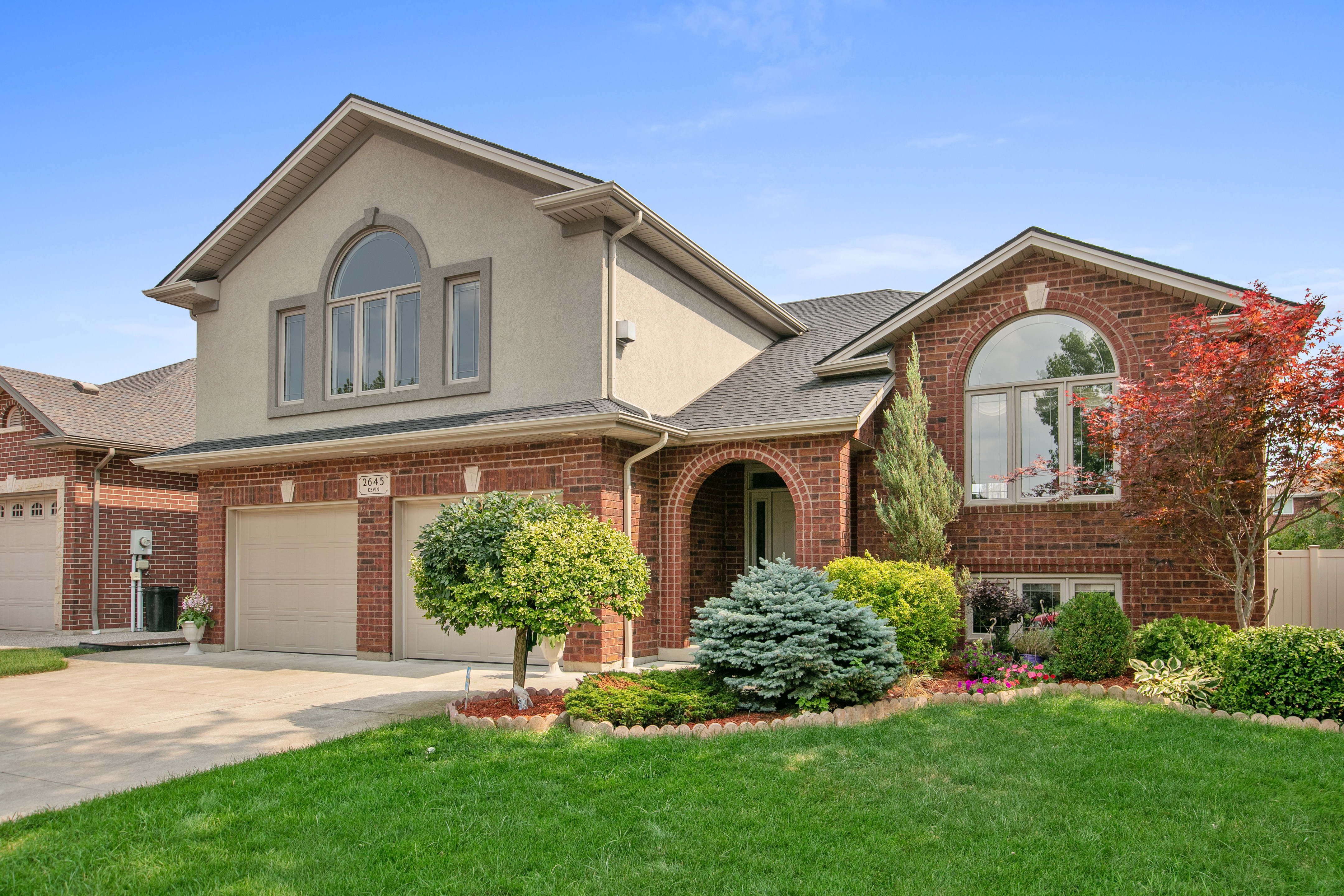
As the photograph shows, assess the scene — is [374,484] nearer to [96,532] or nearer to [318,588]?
[318,588]

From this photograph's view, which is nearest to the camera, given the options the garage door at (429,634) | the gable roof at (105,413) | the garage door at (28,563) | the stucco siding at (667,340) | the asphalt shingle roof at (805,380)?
the asphalt shingle roof at (805,380)

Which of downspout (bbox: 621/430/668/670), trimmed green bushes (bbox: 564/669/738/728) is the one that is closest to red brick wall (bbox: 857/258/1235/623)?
downspout (bbox: 621/430/668/670)

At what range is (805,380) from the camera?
43.3 ft

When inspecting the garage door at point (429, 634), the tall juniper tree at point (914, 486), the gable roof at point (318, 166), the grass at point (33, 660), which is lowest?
the grass at point (33, 660)

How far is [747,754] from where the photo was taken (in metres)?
6.51

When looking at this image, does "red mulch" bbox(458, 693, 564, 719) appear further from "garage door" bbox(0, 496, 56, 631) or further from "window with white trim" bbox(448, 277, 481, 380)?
"garage door" bbox(0, 496, 56, 631)

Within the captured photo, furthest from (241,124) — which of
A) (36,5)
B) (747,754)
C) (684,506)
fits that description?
(747,754)

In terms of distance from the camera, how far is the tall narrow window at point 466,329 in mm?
12398

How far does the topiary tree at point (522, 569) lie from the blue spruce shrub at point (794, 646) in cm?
97

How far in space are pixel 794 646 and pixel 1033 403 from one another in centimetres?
585

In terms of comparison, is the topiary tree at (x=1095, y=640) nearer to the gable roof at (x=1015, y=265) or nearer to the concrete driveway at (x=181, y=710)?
the gable roof at (x=1015, y=265)

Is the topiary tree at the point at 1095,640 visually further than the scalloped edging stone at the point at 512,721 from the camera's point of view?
Yes

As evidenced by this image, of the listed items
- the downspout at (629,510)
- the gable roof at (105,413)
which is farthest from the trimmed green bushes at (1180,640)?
the gable roof at (105,413)

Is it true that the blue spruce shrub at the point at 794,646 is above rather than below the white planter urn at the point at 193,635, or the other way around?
above
